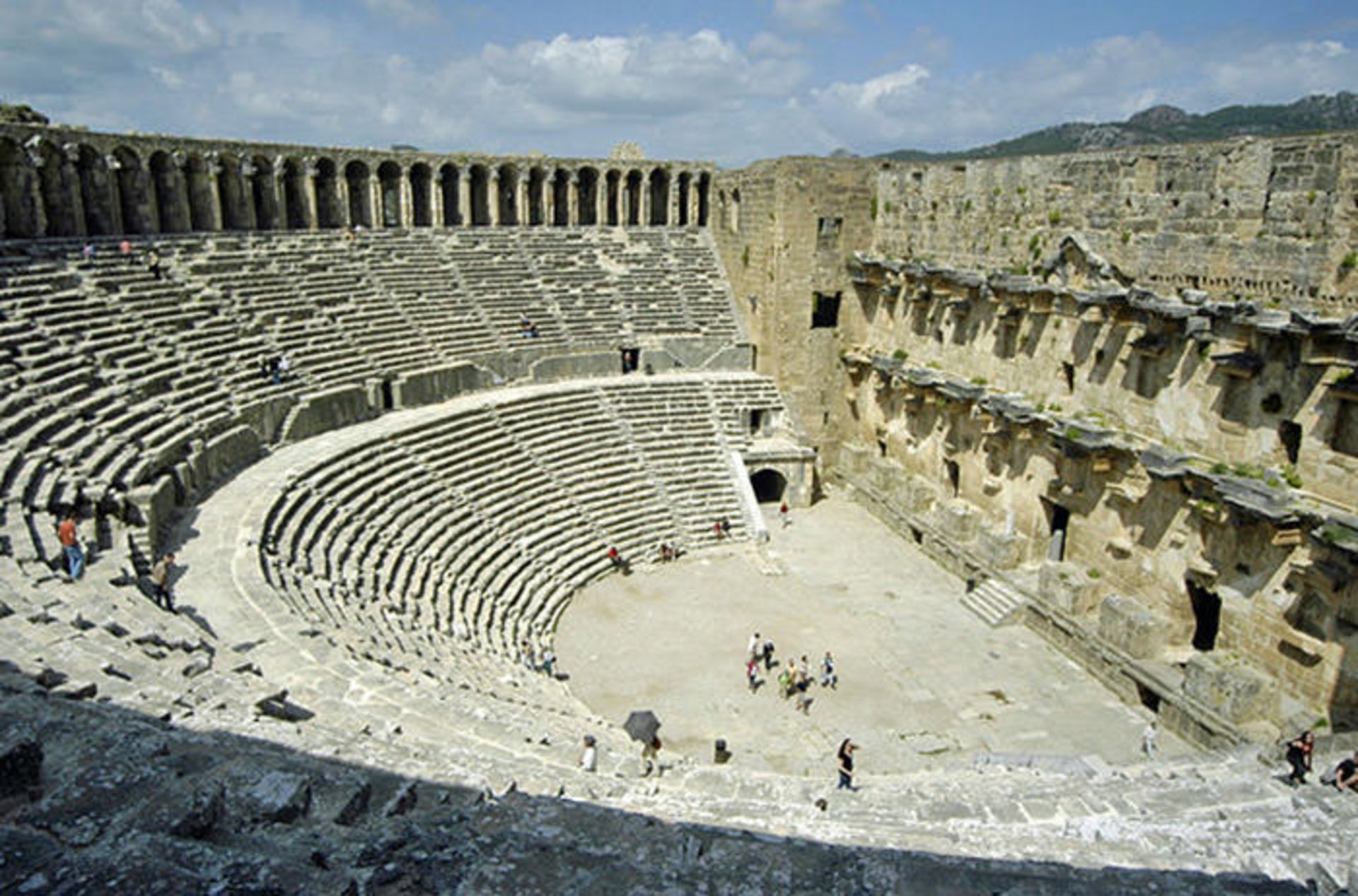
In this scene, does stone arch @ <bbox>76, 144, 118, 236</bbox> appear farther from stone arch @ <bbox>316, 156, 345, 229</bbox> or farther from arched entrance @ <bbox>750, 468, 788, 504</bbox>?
arched entrance @ <bbox>750, 468, 788, 504</bbox>

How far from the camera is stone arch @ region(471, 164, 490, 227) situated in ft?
103

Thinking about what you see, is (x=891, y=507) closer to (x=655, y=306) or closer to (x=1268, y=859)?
(x=655, y=306)

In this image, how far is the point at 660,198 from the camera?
1345 inches

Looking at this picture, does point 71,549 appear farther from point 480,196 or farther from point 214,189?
point 480,196

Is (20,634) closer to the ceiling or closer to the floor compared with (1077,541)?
closer to the ceiling

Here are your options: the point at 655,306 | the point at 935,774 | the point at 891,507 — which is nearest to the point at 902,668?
the point at 935,774

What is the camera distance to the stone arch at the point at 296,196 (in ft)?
90.9

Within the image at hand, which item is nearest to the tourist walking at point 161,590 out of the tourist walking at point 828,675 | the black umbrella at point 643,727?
the black umbrella at point 643,727

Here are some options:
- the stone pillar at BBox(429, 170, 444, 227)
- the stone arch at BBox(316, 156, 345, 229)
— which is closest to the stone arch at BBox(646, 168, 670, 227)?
the stone pillar at BBox(429, 170, 444, 227)

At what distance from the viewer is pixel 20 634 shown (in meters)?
9.56

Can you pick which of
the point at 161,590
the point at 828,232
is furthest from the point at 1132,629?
the point at 161,590

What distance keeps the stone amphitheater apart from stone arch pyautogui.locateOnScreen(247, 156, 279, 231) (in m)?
0.11

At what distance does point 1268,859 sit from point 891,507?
17616 mm

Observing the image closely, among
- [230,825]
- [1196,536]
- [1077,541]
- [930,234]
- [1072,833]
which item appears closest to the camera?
[230,825]
